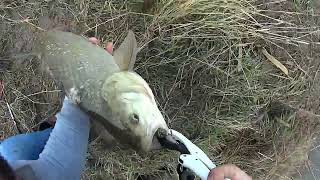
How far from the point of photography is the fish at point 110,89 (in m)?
1.09

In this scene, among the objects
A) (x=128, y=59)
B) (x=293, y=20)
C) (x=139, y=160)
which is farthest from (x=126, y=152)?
(x=293, y=20)

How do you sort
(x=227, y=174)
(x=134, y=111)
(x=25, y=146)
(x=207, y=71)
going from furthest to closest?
(x=207, y=71), (x=25, y=146), (x=227, y=174), (x=134, y=111)

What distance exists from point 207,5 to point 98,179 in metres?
0.64

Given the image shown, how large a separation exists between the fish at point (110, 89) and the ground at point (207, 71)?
0.32 metres

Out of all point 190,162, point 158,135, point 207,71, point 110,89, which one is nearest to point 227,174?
point 190,162

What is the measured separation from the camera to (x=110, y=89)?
1.14 metres

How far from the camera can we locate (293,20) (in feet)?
5.40

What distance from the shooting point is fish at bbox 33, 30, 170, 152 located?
42.9 inches

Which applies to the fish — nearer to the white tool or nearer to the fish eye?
the fish eye

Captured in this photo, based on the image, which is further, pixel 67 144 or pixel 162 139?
pixel 67 144

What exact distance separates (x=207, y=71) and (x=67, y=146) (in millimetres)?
541

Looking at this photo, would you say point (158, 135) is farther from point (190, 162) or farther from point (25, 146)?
point (25, 146)

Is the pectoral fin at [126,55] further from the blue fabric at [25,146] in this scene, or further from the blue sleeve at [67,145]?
the blue fabric at [25,146]

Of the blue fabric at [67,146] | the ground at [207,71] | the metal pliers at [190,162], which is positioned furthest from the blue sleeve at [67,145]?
the ground at [207,71]
